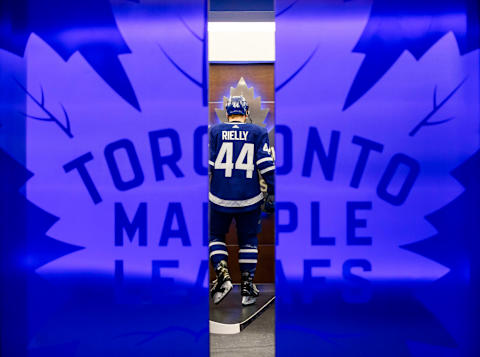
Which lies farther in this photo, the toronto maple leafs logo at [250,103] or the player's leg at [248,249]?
the toronto maple leafs logo at [250,103]

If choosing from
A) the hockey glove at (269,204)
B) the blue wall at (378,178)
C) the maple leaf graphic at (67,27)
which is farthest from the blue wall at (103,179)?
the hockey glove at (269,204)

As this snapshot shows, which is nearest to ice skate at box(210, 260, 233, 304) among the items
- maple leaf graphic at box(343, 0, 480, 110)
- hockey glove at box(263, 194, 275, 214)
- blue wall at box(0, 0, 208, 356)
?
hockey glove at box(263, 194, 275, 214)

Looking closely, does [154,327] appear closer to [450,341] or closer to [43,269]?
[43,269]

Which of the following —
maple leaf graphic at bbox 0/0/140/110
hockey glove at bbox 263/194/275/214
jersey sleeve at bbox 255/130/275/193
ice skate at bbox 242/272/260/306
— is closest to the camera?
maple leaf graphic at bbox 0/0/140/110

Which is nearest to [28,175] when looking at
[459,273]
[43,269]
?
[43,269]

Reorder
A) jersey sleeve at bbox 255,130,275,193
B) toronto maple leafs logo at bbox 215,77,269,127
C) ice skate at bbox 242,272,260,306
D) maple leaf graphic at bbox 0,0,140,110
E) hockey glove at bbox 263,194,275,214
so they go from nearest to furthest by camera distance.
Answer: maple leaf graphic at bbox 0,0,140,110 < jersey sleeve at bbox 255,130,275,193 < ice skate at bbox 242,272,260,306 < hockey glove at bbox 263,194,275,214 < toronto maple leafs logo at bbox 215,77,269,127

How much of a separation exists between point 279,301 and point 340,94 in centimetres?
114

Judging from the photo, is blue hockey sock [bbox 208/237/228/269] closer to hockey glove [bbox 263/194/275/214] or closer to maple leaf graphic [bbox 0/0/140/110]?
hockey glove [bbox 263/194/275/214]

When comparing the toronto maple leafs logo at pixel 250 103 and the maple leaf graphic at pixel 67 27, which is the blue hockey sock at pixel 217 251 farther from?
the maple leaf graphic at pixel 67 27

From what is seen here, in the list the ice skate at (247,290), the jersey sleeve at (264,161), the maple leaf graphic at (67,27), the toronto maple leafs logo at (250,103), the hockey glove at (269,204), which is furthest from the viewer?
the toronto maple leafs logo at (250,103)

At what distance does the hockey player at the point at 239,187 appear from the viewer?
300cm

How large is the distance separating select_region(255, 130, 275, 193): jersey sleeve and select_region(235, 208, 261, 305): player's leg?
11.9 inches

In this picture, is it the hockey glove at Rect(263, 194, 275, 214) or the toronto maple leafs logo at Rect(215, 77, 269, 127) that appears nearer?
the hockey glove at Rect(263, 194, 275, 214)

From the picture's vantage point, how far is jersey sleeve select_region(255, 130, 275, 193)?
A: 9.63 ft
